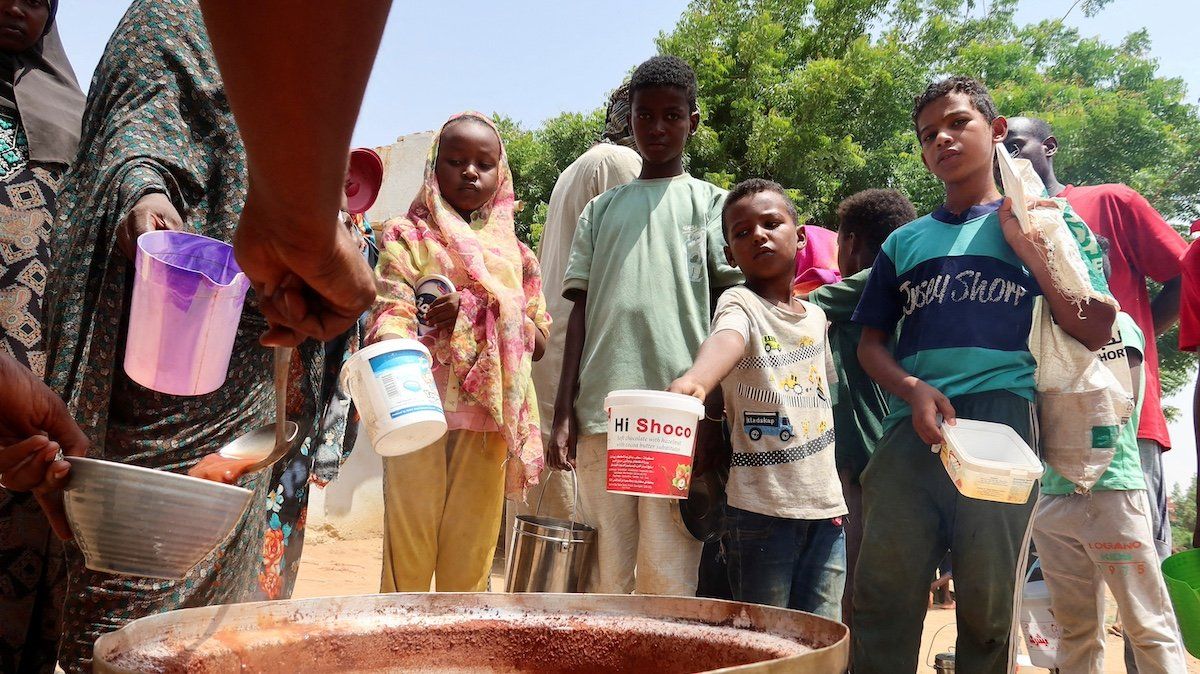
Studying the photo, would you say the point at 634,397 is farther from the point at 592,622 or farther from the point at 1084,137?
the point at 1084,137

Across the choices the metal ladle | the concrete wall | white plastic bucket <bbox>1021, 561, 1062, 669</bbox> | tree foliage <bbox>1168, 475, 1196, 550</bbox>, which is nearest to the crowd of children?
white plastic bucket <bbox>1021, 561, 1062, 669</bbox>

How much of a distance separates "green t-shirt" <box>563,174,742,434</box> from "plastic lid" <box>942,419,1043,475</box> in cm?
107

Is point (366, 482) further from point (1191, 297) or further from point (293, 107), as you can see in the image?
point (293, 107)

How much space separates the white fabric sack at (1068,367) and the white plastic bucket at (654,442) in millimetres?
1203

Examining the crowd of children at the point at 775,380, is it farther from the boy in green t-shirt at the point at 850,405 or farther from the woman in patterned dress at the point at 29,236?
the woman in patterned dress at the point at 29,236

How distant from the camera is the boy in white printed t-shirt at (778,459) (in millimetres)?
3055

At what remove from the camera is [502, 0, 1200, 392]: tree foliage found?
1283 cm

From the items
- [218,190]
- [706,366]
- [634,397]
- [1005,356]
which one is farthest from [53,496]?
[1005,356]

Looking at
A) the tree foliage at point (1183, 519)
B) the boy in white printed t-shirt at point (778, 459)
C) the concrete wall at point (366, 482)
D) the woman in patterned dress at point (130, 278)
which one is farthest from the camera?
the tree foliage at point (1183, 519)

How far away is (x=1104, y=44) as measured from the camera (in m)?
21.1

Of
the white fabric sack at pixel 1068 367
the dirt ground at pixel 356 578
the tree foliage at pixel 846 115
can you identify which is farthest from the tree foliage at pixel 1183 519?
the white fabric sack at pixel 1068 367

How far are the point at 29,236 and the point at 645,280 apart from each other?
201 cm

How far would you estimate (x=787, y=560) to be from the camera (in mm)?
3066

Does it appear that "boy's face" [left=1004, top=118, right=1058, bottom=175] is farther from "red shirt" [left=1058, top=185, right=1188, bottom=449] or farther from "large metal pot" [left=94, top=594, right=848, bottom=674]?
"large metal pot" [left=94, top=594, right=848, bottom=674]
